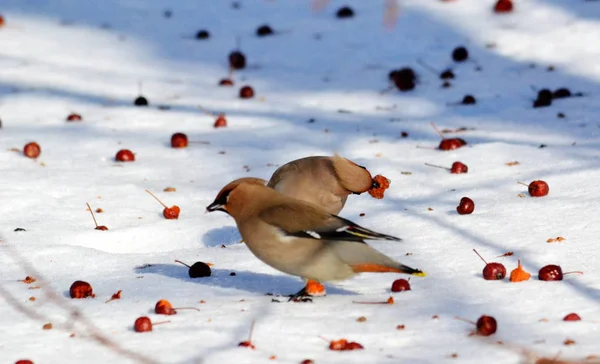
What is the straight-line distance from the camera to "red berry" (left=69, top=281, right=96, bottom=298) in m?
4.05

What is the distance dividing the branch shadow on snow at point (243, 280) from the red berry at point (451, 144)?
225 cm

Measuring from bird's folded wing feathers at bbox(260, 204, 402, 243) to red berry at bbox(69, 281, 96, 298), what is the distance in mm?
779

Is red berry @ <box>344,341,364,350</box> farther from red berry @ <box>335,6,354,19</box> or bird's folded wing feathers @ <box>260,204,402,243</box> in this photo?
red berry @ <box>335,6,354,19</box>

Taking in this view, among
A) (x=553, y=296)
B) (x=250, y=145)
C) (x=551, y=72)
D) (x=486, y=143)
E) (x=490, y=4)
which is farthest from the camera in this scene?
(x=490, y=4)

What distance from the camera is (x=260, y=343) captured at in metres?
3.43

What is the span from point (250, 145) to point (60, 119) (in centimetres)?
167

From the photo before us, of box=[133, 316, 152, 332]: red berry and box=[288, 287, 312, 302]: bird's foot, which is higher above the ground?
box=[288, 287, 312, 302]: bird's foot

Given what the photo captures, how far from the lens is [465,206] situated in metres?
5.10

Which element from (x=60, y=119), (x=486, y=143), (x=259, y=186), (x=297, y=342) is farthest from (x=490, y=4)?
(x=297, y=342)

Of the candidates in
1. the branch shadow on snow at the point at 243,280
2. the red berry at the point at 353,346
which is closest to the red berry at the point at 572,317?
the red berry at the point at 353,346

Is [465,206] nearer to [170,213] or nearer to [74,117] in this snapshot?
[170,213]

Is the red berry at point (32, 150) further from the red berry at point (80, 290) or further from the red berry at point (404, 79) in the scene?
the red berry at point (404, 79)

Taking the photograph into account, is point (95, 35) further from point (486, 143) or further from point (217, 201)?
point (217, 201)

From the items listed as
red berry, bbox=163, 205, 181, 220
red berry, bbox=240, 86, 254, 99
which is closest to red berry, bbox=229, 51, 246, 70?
red berry, bbox=240, 86, 254, 99
